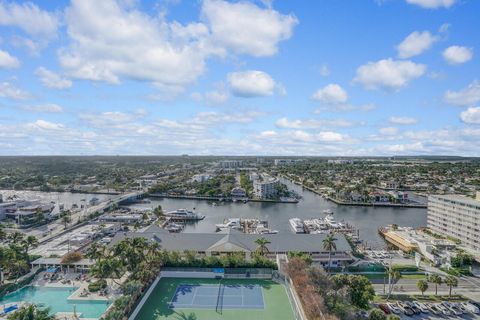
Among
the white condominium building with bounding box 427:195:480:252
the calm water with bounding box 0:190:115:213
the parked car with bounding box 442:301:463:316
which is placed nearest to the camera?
the parked car with bounding box 442:301:463:316

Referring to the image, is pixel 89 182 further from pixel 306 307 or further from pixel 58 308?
pixel 306 307

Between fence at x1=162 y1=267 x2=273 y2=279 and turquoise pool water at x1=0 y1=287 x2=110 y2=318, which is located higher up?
fence at x1=162 y1=267 x2=273 y2=279

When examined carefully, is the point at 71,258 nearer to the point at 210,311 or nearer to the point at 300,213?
the point at 210,311

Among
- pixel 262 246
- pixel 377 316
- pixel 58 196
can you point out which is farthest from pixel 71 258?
pixel 58 196

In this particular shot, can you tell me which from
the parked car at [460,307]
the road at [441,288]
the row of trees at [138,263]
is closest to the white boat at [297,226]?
the road at [441,288]

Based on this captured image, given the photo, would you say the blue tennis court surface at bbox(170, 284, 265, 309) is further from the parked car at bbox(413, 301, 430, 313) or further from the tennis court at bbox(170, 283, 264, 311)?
the parked car at bbox(413, 301, 430, 313)

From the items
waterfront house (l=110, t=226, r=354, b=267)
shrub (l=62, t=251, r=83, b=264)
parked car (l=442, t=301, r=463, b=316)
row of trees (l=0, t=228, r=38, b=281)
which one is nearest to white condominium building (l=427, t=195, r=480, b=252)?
waterfront house (l=110, t=226, r=354, b=267)

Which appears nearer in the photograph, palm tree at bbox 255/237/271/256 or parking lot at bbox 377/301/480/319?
parking lot at bbox 377/301/480/319
